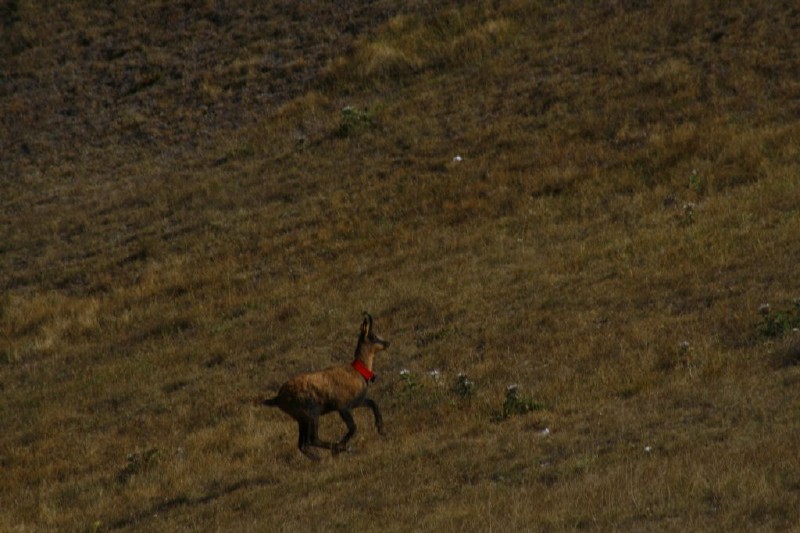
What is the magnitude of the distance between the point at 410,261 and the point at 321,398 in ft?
31.3

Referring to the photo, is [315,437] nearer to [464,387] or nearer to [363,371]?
[363,371]

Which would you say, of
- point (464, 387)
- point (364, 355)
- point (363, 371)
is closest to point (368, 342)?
point (364, 355)

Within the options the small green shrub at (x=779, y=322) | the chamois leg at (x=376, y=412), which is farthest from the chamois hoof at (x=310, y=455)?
the small green shrub at (x=779, y=322)

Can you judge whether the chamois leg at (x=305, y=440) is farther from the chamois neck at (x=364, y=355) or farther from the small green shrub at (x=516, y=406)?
the small green shrub at (x=516, y=406)

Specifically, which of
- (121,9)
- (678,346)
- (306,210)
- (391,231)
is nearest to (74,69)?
(121,9)

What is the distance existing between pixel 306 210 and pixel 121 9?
19949 millimetres

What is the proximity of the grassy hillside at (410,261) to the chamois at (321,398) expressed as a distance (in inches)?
15.6

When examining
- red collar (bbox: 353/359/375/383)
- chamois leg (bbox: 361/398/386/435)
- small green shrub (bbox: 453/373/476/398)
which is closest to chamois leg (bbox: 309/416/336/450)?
chamois leg (bbox: 361/398/386/435)

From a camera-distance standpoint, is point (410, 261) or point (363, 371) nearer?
point (363, 371)

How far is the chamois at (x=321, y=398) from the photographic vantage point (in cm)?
1270

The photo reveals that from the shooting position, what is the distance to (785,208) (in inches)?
786

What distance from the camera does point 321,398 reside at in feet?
41.8

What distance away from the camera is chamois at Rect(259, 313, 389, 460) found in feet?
41.7

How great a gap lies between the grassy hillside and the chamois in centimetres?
40
